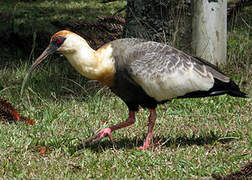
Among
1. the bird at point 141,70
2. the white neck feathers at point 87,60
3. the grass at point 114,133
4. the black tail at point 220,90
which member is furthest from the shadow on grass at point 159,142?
the white neck feathers at point 87,60

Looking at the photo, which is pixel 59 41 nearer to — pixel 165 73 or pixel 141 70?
pixel 141 70

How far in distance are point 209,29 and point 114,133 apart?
242 cm

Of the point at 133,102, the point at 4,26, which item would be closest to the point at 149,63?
the point at 133,102

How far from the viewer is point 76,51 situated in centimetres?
464

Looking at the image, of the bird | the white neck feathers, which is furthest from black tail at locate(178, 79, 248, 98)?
the white neck feathers

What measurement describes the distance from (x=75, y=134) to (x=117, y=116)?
77cm

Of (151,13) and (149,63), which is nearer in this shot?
(149,63)

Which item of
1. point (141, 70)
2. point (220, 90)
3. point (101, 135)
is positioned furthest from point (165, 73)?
point (101, 135)

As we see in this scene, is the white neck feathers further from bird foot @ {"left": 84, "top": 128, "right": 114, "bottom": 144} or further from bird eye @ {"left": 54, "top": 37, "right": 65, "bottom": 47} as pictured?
bird foot @ {"left": 84, "top": 128, "right": 114, "bottom": 144}

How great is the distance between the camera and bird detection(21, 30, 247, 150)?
183 inches

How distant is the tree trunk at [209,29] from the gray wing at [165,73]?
221 cm

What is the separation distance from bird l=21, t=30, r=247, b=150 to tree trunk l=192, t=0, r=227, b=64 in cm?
212

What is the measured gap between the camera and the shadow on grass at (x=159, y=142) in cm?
502

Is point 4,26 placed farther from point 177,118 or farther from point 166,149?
point 166,149
